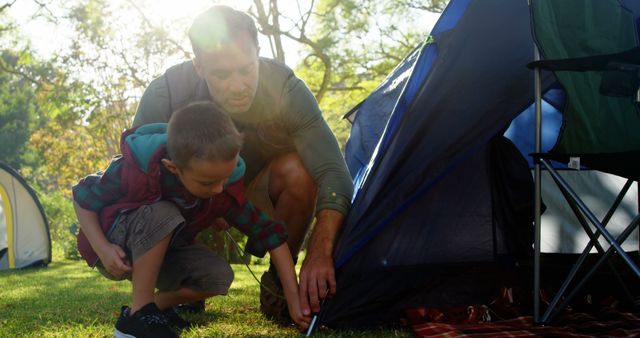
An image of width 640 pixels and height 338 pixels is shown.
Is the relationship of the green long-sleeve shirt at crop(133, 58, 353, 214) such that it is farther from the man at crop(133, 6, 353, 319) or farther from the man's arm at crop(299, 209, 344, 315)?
the man's arm at crop(299, 209, 344, 315)

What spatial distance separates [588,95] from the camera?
7.88 feet

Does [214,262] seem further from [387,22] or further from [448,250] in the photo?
[387,22]

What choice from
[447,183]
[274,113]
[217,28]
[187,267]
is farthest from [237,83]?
[447,183]

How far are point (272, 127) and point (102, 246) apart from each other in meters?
0.85

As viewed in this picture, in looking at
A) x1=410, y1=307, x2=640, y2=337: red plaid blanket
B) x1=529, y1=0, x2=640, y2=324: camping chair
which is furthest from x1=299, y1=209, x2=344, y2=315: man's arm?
x1=529, y1=0, x2=640, y2=324: camping chair

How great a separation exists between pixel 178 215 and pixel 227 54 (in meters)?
0.55

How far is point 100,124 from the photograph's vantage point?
12.1 meters

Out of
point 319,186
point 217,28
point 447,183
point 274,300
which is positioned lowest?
point 274,300

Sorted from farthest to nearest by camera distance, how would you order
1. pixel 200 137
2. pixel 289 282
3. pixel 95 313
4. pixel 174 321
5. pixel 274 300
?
pixel 95 313 → pixel 274 300 → pixel 174 321 → pixel 289 282 → pixel 200 137

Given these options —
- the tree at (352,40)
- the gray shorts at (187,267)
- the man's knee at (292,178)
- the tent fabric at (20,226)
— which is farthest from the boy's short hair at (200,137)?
the tree at (352,40)

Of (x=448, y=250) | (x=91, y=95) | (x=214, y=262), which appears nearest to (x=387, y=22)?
(x=91, y=95)

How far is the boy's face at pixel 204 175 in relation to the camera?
1.91m

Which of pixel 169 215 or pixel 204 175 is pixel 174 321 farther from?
pixel 204 175

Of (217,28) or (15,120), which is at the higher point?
(217,28)
